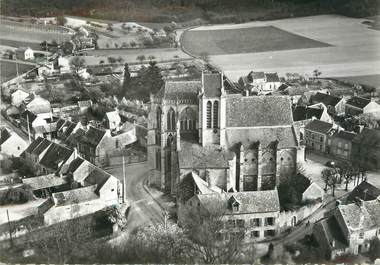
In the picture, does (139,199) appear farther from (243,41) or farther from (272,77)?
(243,41)

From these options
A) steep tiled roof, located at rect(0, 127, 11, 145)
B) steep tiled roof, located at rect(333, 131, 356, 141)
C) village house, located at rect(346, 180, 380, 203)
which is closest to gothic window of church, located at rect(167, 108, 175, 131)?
village house, located at rect(346, 180, 380, 203)

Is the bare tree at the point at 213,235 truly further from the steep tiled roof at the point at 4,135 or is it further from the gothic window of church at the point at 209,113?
the steep tiled roof at the point at 4,135

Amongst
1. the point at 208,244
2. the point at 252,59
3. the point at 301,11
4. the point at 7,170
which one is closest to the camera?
the point at 208,244

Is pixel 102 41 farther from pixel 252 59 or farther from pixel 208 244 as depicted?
pixel 208 244

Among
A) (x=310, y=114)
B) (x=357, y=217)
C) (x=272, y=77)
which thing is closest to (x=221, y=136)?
(x=357, y=217)

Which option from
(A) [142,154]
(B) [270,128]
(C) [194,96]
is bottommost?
(A) [142,154]

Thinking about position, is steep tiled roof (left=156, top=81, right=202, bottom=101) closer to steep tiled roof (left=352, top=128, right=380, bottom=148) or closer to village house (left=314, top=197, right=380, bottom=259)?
village house (left=314, top=197, right=380, bottom=259)

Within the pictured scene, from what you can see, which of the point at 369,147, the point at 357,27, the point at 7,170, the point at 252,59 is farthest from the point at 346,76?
the point at 7,170
